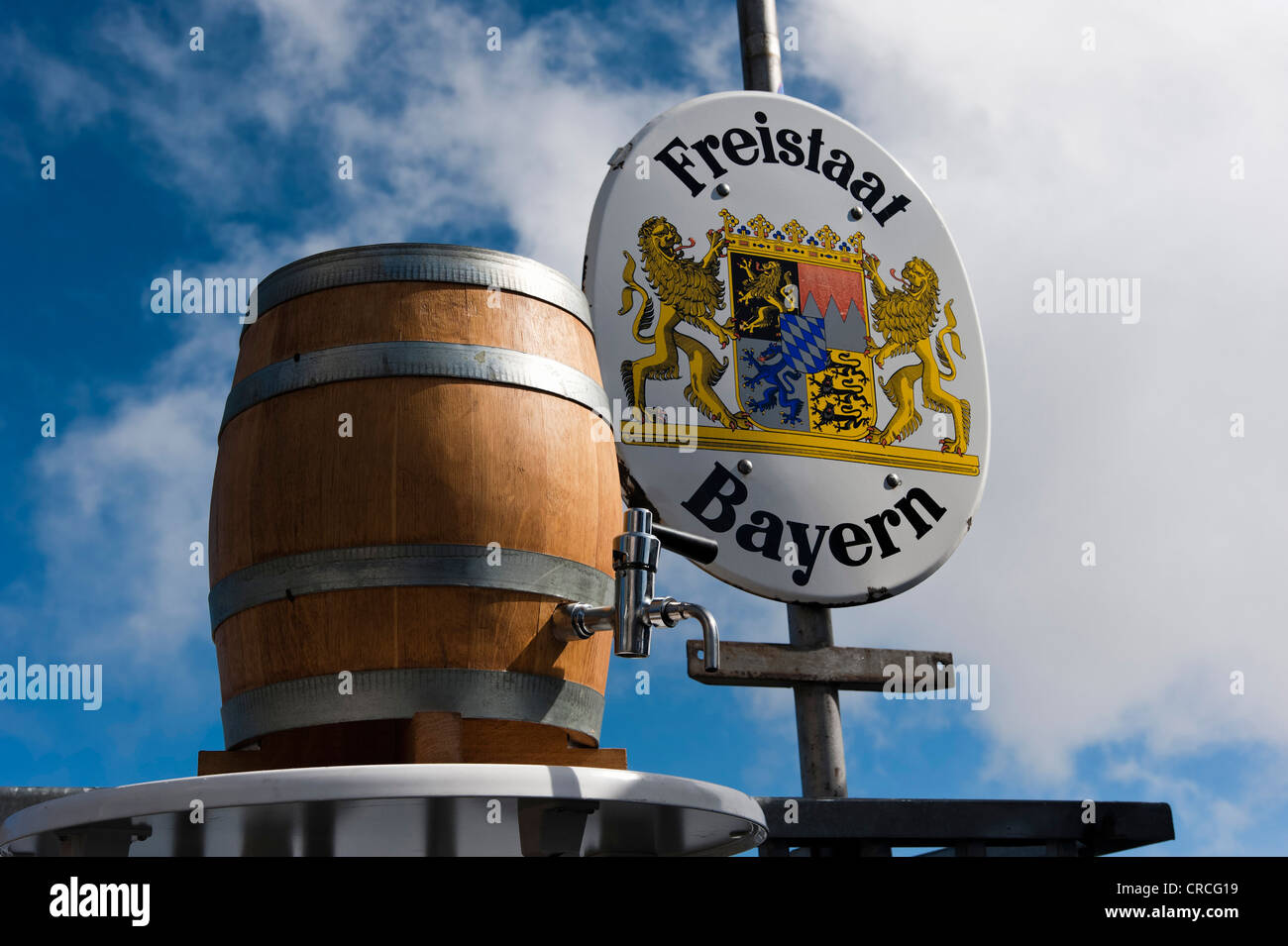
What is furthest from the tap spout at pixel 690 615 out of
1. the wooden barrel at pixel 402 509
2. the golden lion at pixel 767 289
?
the golden lion at pixel 767 289

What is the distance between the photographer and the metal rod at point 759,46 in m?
4.72

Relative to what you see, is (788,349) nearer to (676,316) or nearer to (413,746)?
(676,316)

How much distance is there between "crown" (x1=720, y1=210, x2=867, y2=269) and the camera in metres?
4.31

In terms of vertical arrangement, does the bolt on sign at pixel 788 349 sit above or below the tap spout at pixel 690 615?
above

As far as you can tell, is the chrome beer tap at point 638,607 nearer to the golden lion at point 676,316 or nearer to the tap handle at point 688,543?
the tap handle at point 688,543

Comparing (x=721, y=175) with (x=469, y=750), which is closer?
(x=469, y=750)

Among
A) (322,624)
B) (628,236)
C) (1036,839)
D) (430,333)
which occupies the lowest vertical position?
(1036,839)

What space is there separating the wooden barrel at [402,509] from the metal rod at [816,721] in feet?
6.06

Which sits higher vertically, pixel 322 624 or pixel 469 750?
pixel 322 624
